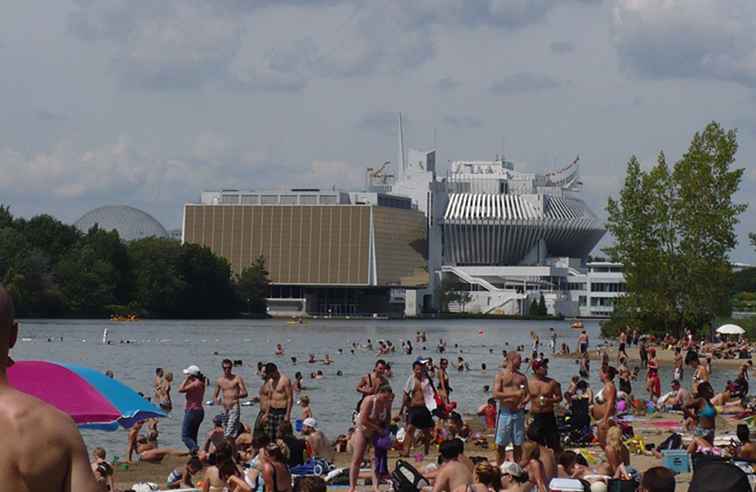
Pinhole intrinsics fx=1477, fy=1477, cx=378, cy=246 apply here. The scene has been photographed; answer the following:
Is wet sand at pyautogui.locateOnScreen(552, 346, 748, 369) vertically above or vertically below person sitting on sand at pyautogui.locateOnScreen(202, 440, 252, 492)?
above

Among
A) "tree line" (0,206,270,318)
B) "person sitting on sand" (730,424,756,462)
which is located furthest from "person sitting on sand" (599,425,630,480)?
"tree line" (0,206,270,318)

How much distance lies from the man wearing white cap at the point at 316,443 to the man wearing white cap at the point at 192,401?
1349 mm

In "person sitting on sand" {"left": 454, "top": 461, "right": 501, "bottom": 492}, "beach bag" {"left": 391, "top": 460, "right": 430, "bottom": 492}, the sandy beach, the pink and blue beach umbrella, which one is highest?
the pink and blue beach umbrella

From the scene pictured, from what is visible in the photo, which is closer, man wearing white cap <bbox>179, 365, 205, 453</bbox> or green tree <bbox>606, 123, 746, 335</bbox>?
man wearing white cap <bbox>179, 365, 205, 453</bbox>

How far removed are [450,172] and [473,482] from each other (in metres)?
183

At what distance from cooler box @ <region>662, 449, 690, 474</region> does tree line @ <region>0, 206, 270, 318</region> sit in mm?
87125

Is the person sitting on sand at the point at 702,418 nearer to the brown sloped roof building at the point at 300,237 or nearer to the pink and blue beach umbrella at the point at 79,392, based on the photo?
the pink and blue beach umbrella at the point at 79,392

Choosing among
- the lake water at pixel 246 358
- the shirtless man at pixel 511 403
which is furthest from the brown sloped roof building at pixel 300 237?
the shirtless man at pixel 511 403

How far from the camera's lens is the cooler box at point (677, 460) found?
15.8m

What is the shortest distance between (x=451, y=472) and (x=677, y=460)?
5.27 m

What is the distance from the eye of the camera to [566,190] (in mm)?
196000

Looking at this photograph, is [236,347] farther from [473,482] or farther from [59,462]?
[59,462]

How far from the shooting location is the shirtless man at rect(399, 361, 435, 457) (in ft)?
62.3

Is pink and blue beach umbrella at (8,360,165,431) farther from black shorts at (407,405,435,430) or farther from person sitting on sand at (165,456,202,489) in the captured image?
black shorts at (407,405,435,430)
